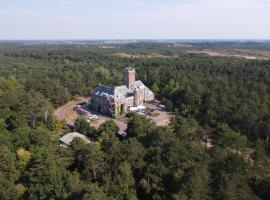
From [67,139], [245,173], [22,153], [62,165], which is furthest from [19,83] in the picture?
[245,173]

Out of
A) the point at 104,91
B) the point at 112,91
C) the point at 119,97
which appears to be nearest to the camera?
the point at 119,97

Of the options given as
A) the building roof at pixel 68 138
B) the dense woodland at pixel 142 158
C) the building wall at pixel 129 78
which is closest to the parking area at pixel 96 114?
the building wall at pixel 129 78

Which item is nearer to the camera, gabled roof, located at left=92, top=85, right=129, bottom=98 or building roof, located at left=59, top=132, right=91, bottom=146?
building roof, located at left=59, top=132, right=91, bottom=146

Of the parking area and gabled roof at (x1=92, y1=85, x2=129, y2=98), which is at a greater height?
gabled roof at (x1=92, y1=85, x2=129, y2=98)

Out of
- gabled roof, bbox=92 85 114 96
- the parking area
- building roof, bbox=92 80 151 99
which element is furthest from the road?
building roof, bbox=92 80 151 99

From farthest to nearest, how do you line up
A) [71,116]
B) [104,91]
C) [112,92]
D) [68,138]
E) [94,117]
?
1. [104,91]
2. [112,92]
3. [71,116]
4. [94,117]
5. [68,138]

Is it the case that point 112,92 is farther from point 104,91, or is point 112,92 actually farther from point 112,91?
point 104,91

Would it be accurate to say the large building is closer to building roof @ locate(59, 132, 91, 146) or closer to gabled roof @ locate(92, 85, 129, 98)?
gabled roof @ locate(92, 85, 129, 98)

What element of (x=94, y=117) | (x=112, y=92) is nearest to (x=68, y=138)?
A: (x=94, y=117)

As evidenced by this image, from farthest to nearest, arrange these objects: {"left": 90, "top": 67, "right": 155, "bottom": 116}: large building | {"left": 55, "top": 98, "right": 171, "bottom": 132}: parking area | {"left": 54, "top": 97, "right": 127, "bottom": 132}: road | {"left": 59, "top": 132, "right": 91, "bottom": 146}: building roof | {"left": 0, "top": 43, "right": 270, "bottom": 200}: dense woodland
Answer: {"left": 90, "top": 67, "right": 155, "bottom": 116}: large building < {"left": 55, "top": 98, "right": 171, "bottom": 132}: parking area < {"left": 54, "top": 97, "right": 127, "bottom": 132}: road < {"left": 59, "top": 132, "right": 91, "bottom": 146}: building roof < {"left": 0, "top": 43, "right": 270, "bottom": 200}: dense woodland

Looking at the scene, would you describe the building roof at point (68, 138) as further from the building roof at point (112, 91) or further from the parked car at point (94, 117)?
the building roof at point (112, 91)
